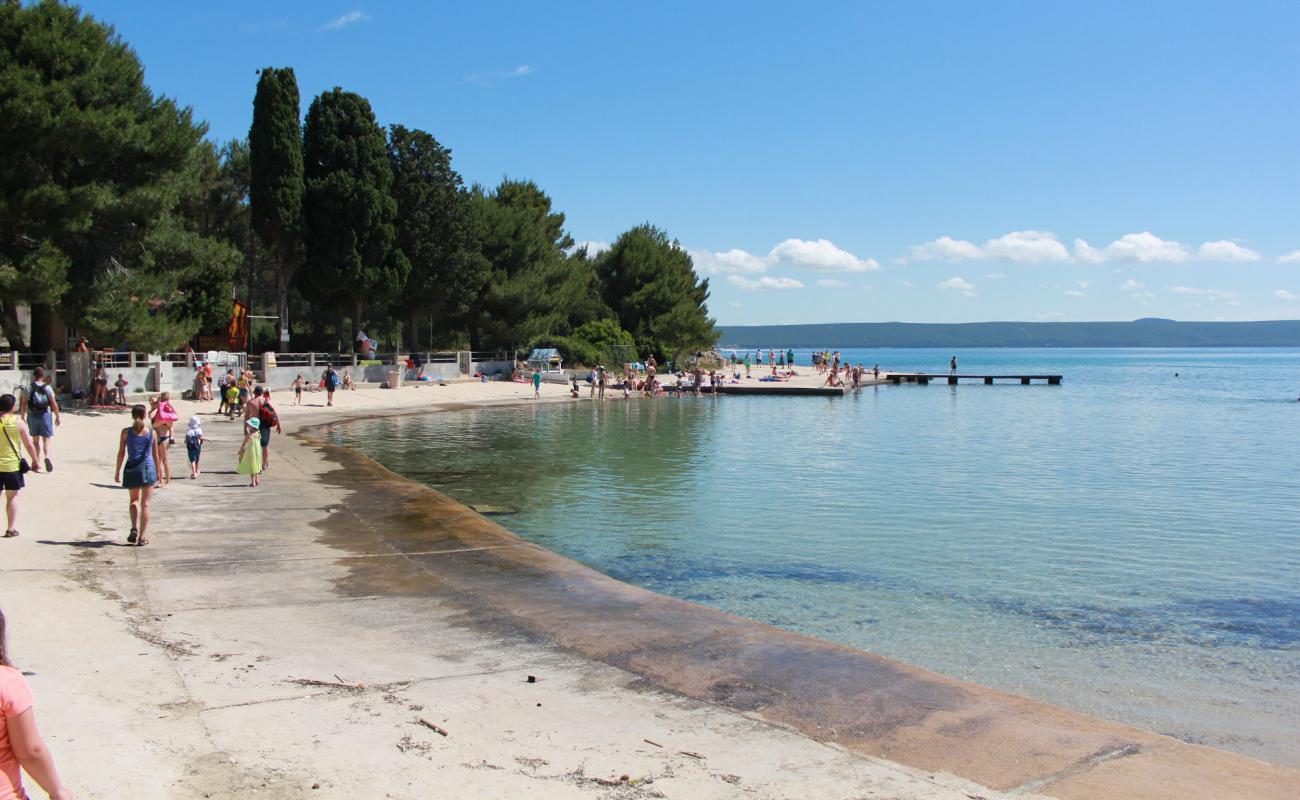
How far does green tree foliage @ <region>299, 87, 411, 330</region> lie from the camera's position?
152 ft

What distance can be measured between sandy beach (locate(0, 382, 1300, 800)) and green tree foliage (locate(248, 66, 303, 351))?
35.0m

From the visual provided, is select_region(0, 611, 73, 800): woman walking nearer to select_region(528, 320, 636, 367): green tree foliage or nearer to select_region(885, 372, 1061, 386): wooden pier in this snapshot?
select_region(528, 320, 636, 367): green tree foliage

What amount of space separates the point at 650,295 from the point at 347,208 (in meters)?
31.0

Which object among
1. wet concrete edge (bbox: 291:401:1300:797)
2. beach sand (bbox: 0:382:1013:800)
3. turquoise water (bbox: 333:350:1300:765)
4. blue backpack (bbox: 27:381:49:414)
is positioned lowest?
turquoise water (bbox: 333:350:1300:765)

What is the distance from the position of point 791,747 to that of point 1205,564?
38.4 feet

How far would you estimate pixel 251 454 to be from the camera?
695 inches

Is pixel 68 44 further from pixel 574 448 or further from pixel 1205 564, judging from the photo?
pixel 1205 564

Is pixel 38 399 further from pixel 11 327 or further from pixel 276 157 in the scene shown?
pixel 276 157

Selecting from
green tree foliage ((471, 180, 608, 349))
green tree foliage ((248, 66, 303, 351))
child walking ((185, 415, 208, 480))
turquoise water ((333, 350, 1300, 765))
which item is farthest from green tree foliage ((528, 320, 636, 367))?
child walking ((185, 415, 208, 480))

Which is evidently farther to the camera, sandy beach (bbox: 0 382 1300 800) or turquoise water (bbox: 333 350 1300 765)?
turquoise water (bbox: 333 350 1300 765)

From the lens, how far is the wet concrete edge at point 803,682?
6289 mm

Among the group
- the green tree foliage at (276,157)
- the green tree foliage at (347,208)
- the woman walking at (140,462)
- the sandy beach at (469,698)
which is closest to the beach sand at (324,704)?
the sandy beach at (469,698)

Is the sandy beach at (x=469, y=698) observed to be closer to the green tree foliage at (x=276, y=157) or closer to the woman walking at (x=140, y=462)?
the woman walking at (x=140, y=462)

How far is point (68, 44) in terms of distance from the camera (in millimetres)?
29062
